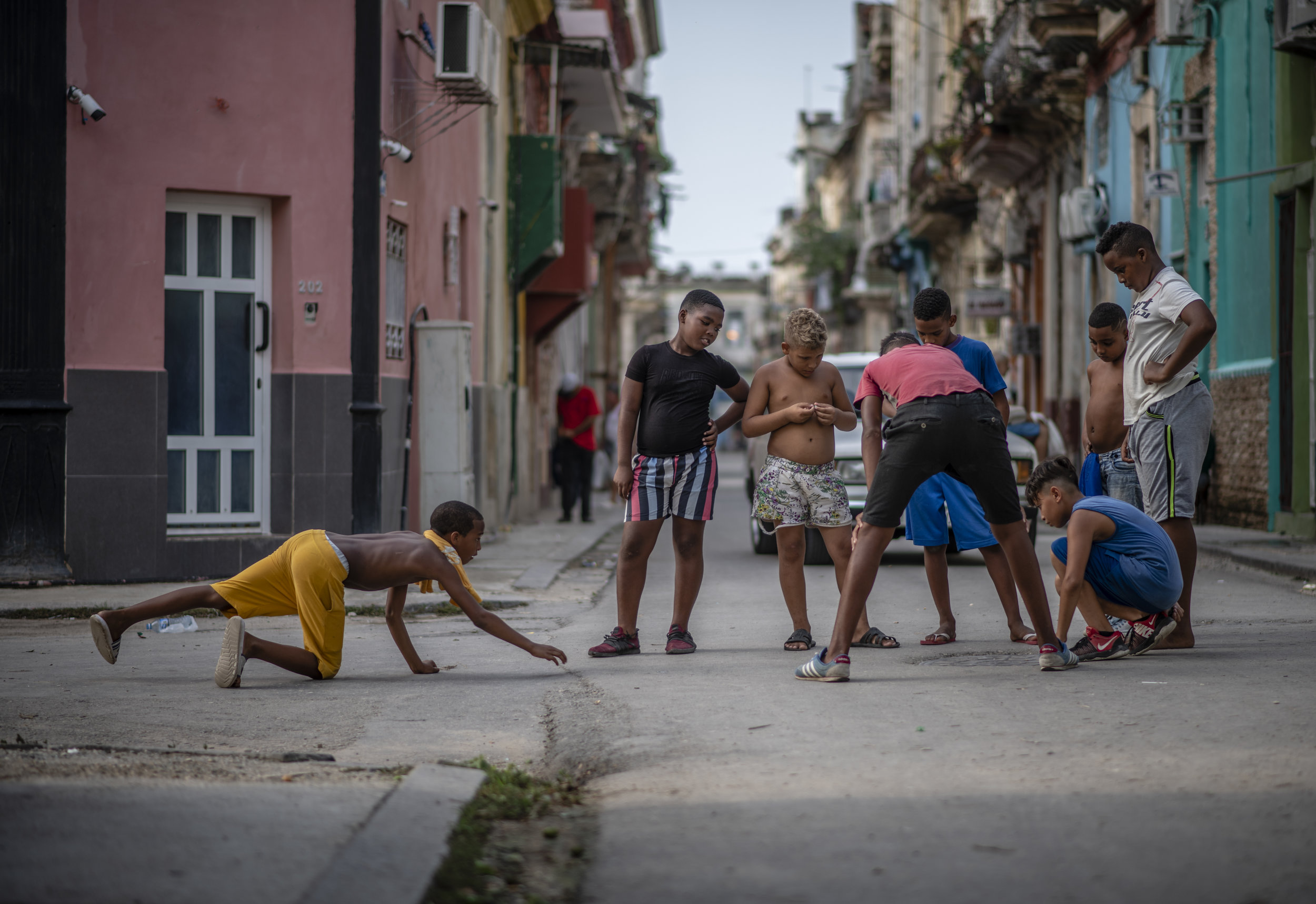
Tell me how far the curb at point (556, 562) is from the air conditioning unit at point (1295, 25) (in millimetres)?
7620

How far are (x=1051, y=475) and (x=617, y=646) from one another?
222 cm

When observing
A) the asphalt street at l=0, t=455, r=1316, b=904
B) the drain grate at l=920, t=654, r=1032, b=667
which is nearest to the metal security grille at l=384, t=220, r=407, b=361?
the asphalt street at l=0, t=455, r=1316, b=904

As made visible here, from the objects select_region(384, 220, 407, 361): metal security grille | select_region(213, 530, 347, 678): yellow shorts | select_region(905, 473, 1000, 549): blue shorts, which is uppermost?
select_region(384, 220, 407, 361): metal security grille

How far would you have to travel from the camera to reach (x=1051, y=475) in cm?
691

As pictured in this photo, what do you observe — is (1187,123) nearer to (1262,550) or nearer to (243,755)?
(1262,550)

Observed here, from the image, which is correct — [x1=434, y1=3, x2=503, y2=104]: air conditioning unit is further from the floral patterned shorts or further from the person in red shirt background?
the floral patterned shorts

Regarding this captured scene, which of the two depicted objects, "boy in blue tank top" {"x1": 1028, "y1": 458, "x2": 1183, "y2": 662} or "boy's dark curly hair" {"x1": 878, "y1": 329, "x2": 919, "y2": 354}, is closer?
"boy in blue tank top" {"x1": 1028, "y1": 458, "x2": 1183, "y2": 662}

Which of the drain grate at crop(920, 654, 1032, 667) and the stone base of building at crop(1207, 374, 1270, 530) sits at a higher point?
the stone base of building at crop(1207, 374, 1270, 530)

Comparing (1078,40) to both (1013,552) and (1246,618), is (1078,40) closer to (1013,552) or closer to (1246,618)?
(1246,618)

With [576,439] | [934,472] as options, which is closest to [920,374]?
[934,472]

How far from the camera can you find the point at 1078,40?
2298cm

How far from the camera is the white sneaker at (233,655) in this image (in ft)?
21.6

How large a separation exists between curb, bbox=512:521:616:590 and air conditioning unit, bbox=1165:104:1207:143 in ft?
26.1

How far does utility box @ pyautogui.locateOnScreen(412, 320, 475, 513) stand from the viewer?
13.8m
